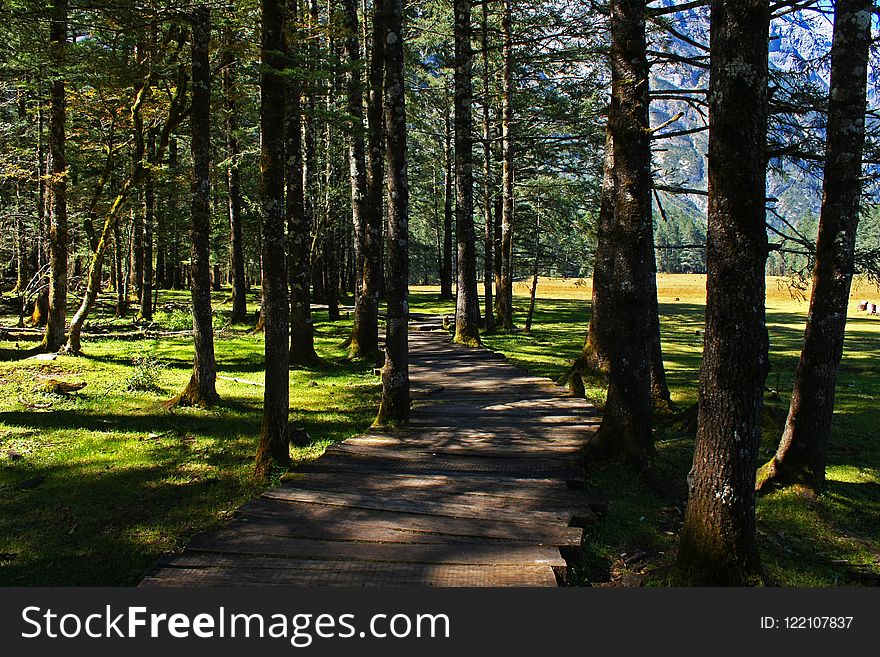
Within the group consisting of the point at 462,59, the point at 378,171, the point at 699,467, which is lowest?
the point at 699,467

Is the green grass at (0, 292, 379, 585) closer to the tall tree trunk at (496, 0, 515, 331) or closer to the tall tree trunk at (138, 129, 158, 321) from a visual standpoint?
the tall tree trunk at (138, 129, 158, 321)

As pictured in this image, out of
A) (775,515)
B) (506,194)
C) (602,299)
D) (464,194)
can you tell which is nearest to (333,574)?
(775,515)

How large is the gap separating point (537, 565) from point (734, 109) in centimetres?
368

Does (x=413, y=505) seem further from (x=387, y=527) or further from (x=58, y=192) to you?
(x=58, y=192)

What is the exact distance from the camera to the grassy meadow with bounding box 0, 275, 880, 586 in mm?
5484

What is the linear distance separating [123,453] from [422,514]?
17.0 ft

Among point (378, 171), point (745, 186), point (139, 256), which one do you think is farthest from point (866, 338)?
point (139, 256)

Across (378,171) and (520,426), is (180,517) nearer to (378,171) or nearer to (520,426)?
(520,426)

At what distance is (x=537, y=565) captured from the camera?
4.65 metres

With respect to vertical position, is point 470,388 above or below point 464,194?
below

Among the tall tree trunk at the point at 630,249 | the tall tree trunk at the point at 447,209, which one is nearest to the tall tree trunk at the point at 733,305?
the tall tree trunk at the point at 630,249

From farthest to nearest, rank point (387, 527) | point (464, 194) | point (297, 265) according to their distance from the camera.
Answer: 1. point (464, 194)
2. point (297, 265)
3. point (387, 527)

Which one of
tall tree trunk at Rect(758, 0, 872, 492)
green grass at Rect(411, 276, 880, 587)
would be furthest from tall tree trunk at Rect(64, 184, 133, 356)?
tall tree trunk at Rect(758, 0, 872, 492)

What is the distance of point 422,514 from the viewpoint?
570 cm
